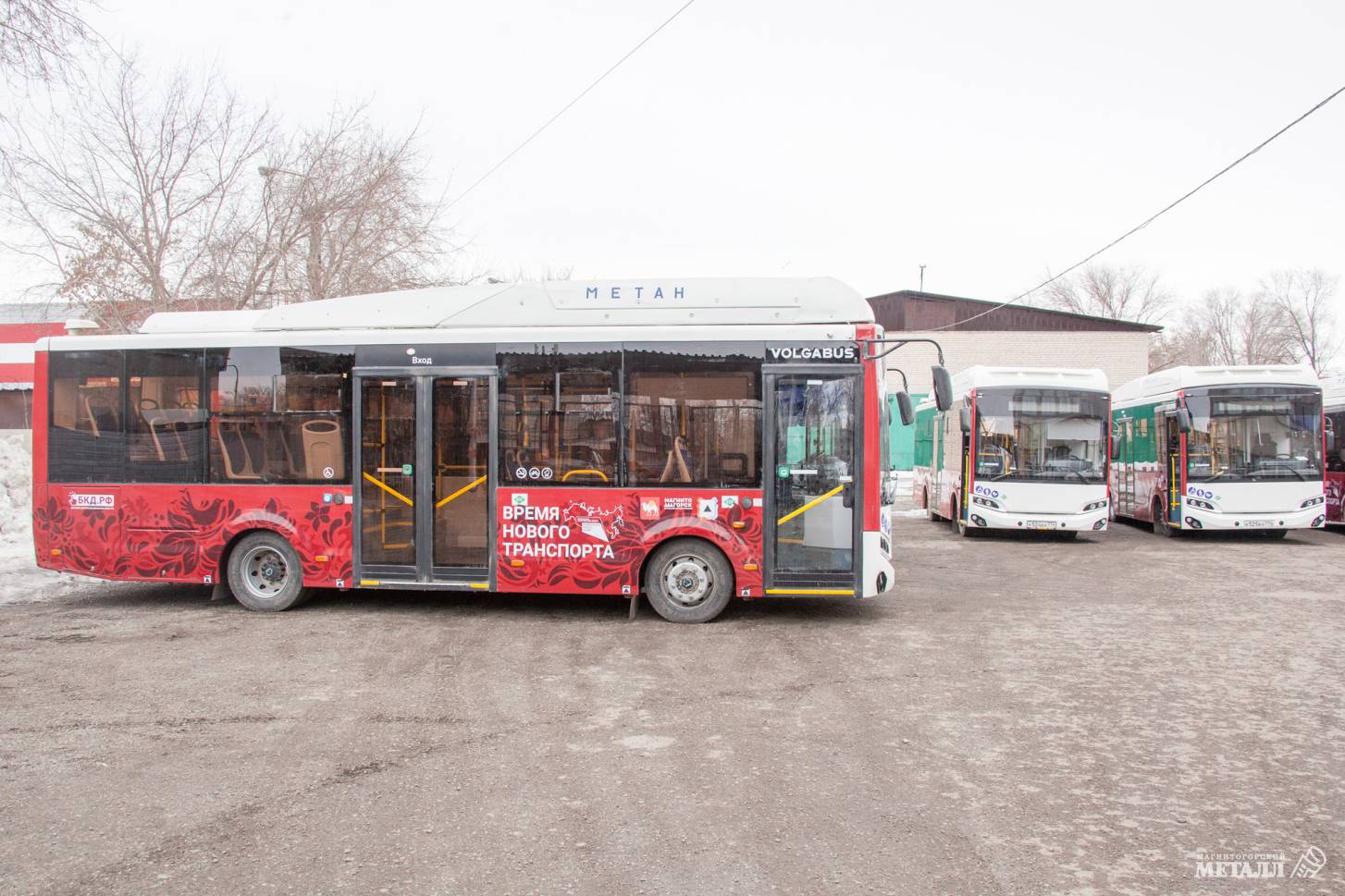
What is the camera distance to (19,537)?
47.3 feet

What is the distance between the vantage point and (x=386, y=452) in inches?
382

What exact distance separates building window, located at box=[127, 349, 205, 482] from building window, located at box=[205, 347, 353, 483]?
0.59 feet

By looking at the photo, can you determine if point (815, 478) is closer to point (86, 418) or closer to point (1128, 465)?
point (86, 418)

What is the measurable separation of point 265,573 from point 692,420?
4.88 m

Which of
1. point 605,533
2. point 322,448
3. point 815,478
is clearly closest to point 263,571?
point 322,448

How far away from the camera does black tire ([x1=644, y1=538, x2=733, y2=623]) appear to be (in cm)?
930

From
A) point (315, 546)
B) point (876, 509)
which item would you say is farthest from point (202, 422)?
point (876, 509)

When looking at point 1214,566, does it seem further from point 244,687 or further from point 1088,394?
point 244,687

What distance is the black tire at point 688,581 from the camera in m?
9.30

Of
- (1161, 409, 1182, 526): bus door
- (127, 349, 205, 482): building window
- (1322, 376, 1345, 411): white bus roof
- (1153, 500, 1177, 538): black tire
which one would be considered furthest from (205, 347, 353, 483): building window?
(1322, 376, 1345, 411): white bus roof

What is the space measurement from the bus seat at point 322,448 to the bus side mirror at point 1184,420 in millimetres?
14394

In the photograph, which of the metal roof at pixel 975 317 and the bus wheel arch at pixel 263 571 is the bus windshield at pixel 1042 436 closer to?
the bus wheel arch at pixel 263 571

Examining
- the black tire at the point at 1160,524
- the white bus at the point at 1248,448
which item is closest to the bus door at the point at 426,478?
the white bus at the point at 1248,448

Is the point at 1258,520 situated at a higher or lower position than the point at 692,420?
lower
